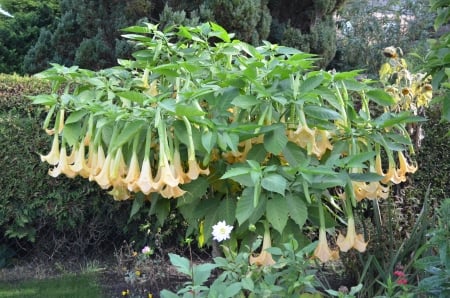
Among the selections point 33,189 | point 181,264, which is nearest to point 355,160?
point 181,264

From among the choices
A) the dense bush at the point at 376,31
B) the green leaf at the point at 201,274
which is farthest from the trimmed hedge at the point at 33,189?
the dense bush at the point at 376,31

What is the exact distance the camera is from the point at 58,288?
457cm

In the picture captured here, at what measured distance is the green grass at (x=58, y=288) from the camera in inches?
173

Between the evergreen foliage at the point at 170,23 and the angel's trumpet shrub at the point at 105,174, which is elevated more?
the evergreen foliage at the point at 170,23

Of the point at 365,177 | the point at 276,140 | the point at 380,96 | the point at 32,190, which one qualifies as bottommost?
the point at 32,190

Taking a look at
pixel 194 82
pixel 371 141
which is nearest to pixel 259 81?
pixel 194 82

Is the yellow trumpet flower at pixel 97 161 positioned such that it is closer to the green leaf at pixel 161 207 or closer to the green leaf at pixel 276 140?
the green leaf at pixel 161 207

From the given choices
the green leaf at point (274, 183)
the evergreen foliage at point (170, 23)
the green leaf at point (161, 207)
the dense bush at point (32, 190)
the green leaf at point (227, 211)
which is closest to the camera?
the green leaf at point (274, 183)

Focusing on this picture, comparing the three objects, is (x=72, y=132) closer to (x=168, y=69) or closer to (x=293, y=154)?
(x=168, y=69)

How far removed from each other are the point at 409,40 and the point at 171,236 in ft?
18.1

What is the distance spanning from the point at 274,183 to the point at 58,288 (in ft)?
9.66

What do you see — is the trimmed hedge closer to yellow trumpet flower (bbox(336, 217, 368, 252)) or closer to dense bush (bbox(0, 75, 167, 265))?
dense bush (bbox(0, 75, 167, 265))

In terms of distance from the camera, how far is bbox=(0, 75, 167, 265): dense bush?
15.7ft

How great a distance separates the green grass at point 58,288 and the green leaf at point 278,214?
2.44m
